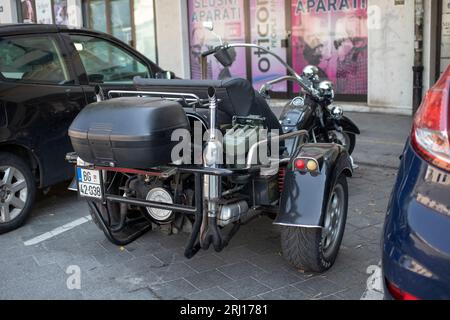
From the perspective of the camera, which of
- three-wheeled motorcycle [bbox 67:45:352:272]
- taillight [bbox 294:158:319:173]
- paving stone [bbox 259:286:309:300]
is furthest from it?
taillight [bbox 294:158:319:173]

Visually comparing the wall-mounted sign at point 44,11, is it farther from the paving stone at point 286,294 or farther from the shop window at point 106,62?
the paving stone at point 286,294

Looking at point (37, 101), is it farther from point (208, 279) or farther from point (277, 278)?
point (277, 278)

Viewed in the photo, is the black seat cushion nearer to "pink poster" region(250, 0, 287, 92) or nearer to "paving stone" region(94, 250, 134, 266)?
"paving stone" region(94, 250, 134, 266)

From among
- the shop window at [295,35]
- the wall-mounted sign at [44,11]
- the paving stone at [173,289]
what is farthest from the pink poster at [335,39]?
the wall-mounted sign at [44,11]

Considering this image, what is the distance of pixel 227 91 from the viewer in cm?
351

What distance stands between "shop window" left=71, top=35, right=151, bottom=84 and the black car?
0.01 metres

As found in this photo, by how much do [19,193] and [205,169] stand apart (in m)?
2.15

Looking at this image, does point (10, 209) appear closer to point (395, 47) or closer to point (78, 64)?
point (78, 64)

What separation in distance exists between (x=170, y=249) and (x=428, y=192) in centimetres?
238

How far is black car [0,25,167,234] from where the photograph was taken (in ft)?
14.9


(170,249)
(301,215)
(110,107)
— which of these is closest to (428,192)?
(301,215)

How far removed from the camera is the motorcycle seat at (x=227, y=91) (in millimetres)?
3527

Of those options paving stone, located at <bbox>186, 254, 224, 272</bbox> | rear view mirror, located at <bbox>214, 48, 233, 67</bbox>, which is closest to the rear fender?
paving stone, located at <bbox>186, 254, 224, 272</bbox>

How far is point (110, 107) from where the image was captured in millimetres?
3254
